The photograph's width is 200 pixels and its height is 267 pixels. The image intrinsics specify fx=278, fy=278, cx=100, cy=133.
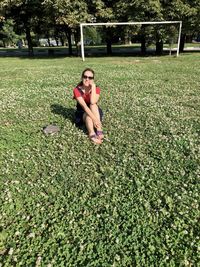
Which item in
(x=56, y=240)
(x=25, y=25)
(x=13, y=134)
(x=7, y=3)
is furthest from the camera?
(x=25, y=25)

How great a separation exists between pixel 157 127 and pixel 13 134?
15.0 feet

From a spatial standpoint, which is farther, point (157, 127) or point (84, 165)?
point (157, 127)

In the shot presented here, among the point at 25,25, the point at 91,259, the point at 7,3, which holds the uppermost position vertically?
the point at 7,3

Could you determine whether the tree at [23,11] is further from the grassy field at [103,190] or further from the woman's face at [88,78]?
the woman's face at [88,78]

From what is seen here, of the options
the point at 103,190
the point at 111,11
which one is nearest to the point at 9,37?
the point at 111,11

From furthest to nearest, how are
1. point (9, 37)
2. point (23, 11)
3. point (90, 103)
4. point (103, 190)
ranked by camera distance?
point (9, 37) < point (23, 11) < point (90, 103) < point (103, 190)

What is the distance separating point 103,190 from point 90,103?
341 cm

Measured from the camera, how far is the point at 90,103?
8.40 meters

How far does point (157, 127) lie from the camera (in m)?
8.99

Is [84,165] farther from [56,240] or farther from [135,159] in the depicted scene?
[56,240]

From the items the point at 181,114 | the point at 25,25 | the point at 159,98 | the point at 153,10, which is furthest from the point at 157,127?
the point at 25,25

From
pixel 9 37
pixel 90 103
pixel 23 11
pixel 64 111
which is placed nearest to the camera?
pixel 90 103

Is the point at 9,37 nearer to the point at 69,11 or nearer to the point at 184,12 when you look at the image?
the point at 69,11

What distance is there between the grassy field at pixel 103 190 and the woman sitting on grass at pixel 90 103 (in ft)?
1.08
